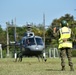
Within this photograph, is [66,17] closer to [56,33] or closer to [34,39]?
[34,39]

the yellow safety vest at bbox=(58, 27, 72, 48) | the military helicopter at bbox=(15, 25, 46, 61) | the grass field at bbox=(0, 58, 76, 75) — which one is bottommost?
the grass field at bbox=(0, 58, 76, 75)

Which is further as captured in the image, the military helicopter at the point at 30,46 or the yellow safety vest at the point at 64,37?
the military helicopter at the point at 30,46

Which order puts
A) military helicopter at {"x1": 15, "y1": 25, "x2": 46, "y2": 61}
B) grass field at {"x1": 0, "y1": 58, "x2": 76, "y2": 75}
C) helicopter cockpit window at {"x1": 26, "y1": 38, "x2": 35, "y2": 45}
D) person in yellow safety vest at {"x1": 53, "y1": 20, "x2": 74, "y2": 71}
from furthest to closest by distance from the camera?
1. helicopter cockpit window at {"x1": 26, "y1": 38, "x2": 35, "y2": 45}
2. military helicopter at {"x1": 15, "y1": 25, "x2": 46, "y2": 61}
3. person in yellow safety vest at {"x1": 53, "y1": 20, "x2": 74, "y2": 71}
4. grass field at {"x1": 0, "y1": 58, "x2": 76, "y2": 75}

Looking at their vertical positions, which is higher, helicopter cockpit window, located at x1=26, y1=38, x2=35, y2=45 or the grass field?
helicopter cockpit window, located at x1=26, y1=38, x2=35, y2=45

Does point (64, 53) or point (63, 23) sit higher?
point (63, 23)

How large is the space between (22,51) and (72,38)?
1425cm

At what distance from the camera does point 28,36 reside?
28.3m

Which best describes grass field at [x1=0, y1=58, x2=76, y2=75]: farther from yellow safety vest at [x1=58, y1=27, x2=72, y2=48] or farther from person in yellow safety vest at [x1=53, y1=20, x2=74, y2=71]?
yellow safety vest at [x1=58, y1=27, x2=72, y2=48]

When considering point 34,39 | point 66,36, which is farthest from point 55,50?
point 66,36

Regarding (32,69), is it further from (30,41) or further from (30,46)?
(30,41)

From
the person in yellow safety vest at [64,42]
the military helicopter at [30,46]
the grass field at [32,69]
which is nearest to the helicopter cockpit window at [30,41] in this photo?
the military helicopter at [30,46]

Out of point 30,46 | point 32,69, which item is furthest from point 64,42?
point 30,46

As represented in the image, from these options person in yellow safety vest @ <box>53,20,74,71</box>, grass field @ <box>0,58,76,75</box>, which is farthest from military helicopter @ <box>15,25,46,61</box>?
person in yellow safety vest @ <box>53,20,74,71</box>

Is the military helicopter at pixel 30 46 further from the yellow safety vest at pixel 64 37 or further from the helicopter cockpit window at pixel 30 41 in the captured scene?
the yellow safety vest at pixel 64 37
